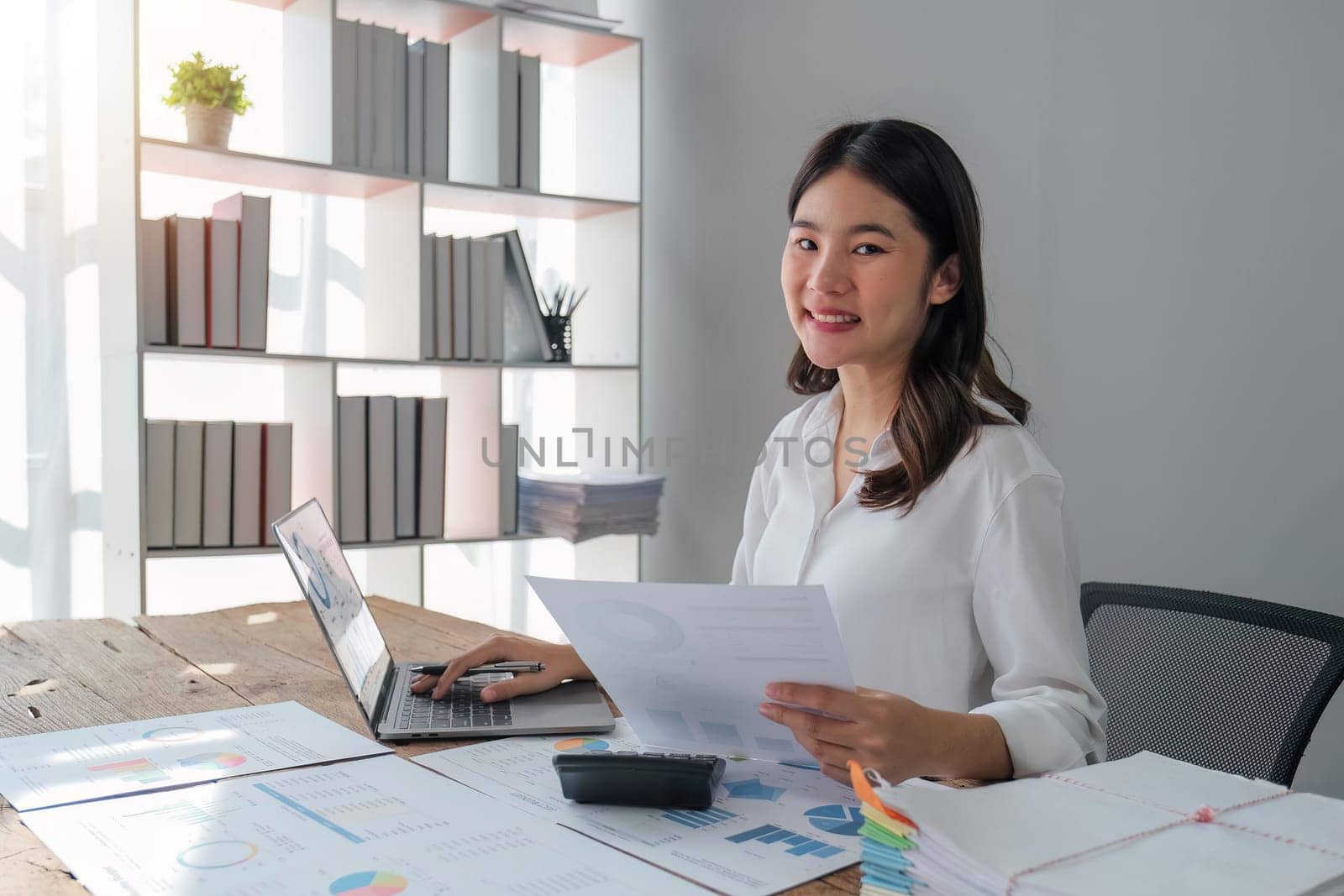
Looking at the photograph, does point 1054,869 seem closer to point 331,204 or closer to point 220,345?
point 220,345

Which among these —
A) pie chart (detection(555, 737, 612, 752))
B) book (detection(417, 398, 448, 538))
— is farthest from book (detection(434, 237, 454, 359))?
pie chart (detection(555, 737, 612, 752))

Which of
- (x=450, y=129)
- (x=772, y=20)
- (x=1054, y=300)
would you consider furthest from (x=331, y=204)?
(x=1054, y=300)

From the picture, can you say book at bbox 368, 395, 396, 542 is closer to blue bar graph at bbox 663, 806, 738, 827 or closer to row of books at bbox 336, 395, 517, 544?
row of books at bbox 336, 395, 517, 544

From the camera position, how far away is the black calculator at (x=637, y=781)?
2.83 ft

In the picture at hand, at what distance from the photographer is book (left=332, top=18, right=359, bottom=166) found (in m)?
2.55

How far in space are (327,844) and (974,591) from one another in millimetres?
694

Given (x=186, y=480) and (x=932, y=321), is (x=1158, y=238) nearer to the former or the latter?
(x=932, y=321)

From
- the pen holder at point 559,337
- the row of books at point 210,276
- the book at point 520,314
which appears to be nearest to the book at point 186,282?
the row of books at point 210,276

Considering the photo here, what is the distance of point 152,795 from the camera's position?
2.93 feet

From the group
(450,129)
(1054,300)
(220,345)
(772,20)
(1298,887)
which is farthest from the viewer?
(450,129)

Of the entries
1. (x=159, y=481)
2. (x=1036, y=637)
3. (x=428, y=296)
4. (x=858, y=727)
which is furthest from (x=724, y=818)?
(x=428, y=296)

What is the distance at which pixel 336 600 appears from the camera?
121 centimetres

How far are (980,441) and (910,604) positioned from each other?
0.19 meters

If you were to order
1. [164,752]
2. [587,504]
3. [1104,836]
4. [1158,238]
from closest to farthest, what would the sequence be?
1. [1104,836]
2. [164,752]
3. [1158,238]
4. [587,504]
